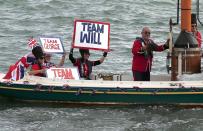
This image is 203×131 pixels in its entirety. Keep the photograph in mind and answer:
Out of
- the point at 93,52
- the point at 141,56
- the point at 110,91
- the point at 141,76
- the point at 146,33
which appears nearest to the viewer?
the point at 110,91

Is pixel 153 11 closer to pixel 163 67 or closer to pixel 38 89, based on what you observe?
pixel 163 67

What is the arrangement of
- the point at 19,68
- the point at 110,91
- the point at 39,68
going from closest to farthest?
1. the point at 110,91
2. the point at 19,68
3. the point at 39,68

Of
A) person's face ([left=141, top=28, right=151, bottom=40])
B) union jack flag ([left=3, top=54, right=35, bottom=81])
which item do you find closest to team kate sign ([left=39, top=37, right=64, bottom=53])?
union jack flag ([left=3, top=54, right=35, bottom=81])

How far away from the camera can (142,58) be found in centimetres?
1691

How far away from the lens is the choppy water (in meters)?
15.6

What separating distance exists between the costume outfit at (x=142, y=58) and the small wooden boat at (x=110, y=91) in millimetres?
733

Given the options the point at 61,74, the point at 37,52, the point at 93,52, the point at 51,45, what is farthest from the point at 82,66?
the point at 93,52

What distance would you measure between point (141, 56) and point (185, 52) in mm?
1075

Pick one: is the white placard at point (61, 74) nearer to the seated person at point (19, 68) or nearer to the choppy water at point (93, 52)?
the seated person at point (19, 68)

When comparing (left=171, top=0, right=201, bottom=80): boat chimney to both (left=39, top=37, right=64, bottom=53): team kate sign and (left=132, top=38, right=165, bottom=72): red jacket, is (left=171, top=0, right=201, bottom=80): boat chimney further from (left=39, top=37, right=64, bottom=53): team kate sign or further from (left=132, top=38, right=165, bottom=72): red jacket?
(left=39, top=37, right=64, bottom=53): team kate sign

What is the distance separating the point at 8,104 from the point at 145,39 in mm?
3757

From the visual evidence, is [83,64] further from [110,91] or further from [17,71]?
[17,71]

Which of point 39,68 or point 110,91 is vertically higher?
point 39,68

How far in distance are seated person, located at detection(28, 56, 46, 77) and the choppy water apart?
2.64ft
